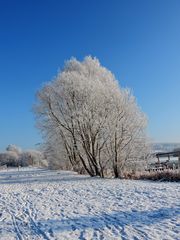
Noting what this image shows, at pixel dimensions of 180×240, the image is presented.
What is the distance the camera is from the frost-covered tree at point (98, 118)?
78.8ft

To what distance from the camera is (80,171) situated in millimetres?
29719

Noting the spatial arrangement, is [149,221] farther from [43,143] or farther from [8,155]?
[8,155]

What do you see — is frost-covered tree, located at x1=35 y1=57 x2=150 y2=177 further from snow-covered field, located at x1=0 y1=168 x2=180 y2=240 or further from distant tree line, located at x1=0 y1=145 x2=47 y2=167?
distant tree line, located at x1=0 y1=145 x2=47 y2=167

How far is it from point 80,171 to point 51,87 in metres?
7.68

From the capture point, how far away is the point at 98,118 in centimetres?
2392

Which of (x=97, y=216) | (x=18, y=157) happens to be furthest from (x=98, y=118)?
(x=18, y=157)

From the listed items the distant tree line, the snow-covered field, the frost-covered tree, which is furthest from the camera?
the distant tree line

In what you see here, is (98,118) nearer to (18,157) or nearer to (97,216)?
(97,216)

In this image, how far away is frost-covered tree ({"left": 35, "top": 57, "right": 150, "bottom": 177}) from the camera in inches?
946

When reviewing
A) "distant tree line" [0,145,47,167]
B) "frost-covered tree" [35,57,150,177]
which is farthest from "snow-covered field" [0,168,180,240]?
"distant tree line" [0,145,47,167]

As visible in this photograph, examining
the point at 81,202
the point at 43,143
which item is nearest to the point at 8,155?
the point at 43,143

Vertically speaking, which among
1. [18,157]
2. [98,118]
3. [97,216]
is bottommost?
[97,216]

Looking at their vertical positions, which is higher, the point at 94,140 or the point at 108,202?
the point at 94,140

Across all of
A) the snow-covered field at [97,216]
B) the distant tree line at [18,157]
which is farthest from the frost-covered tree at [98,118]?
the distant tree line at [18,157]
